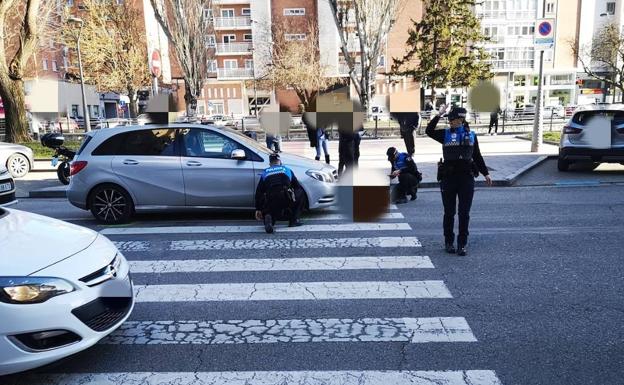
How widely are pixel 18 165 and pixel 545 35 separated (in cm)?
1543

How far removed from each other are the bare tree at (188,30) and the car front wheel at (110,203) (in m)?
14.5

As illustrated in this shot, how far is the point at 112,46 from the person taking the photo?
32375 millimetres

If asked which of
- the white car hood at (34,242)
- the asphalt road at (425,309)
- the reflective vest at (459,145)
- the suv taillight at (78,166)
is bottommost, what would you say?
the asphalt road at (425,309)

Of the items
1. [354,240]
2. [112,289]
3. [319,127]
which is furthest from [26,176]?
[112,289]

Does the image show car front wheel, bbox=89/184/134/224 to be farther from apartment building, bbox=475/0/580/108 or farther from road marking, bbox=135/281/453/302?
apartment building, bbox=475/0/580/108

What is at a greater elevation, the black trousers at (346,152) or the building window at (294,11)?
the building window at (294,11)

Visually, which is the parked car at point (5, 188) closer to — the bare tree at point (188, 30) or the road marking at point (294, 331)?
the road marking at point (294, 331)

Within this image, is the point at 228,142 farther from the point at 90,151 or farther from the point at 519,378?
the point at 519,378

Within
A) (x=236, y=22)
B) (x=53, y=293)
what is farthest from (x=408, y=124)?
(x=236, y=22)

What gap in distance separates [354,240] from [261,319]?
2692 mm

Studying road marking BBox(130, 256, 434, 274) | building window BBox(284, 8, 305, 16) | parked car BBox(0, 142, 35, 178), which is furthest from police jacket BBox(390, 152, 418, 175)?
building window BBox(284, 8, 305, 16)

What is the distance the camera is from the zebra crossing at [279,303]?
3.26m

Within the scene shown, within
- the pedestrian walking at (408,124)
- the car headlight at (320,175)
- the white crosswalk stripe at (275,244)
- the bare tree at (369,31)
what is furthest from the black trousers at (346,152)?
the bare tree at (369,31)

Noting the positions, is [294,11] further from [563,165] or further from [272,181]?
[272,181]
